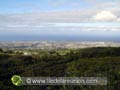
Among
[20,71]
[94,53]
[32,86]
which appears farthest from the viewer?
[94,53]

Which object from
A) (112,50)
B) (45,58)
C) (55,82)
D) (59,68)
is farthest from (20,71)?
(112,50)

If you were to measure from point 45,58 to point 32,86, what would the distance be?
3181 centimetres

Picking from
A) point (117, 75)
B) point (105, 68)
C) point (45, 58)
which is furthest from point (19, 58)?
point (117, 75)

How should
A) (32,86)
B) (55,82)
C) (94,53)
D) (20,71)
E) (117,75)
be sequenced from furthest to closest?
(94,53) < (20,71) < (117,75) < (55,82) < (32,86)

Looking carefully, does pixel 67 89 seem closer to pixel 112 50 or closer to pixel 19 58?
pixel 19 58

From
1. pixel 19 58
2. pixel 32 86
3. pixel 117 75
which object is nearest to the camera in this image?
pixel 32 86

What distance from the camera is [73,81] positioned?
4141 cm

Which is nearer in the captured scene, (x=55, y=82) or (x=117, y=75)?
(x=55, y=82)

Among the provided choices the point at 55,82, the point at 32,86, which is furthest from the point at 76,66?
the point at 32,86

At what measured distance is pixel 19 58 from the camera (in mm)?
70375

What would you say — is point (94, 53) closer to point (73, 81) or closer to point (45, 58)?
point (45, 58)

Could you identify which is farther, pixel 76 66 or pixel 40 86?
pixel 76 66

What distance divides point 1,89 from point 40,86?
459cm

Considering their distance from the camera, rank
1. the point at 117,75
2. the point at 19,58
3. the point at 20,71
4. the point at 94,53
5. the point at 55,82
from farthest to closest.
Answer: the point at 94,53
the point at 19,58
the point at 20,71
the point at 117,75
the point at 55,82
